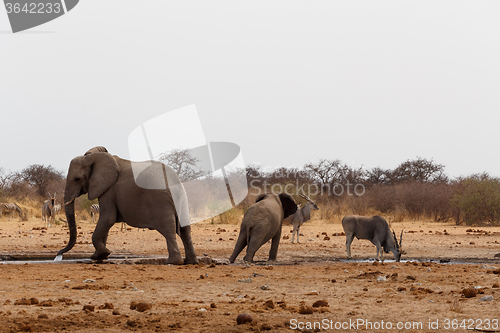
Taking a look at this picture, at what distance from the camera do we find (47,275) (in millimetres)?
8203

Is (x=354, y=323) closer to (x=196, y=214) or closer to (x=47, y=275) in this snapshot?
(x=47, y=275)

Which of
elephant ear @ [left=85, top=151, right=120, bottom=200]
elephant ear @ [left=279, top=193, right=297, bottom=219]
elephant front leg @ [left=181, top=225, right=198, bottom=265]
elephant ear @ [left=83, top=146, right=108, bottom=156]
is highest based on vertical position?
elephant ear @ [left=83, top=146, right=108, bottom=156]

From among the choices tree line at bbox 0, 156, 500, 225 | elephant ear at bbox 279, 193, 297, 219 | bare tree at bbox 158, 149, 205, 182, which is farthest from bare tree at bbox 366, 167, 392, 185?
elephant ear at bbox 279, 193, 297, 219

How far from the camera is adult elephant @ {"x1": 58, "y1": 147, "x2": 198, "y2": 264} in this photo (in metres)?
10.4

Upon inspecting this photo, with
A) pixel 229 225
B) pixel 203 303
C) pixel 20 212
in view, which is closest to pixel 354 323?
pixel 203 303

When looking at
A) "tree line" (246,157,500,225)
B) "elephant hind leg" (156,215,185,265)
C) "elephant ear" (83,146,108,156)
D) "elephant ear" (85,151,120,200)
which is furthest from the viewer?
"tree line" (246,157,500,225)

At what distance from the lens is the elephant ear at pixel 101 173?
1085 centimetres

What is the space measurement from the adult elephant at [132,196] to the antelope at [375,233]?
16.0 feet

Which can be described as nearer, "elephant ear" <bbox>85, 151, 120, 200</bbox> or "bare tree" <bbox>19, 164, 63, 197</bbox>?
"elephant ear" <bbox>85, 151, 120, 200</bbox>

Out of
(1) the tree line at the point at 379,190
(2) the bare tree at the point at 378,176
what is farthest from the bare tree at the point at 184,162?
(2) the bare tree at the point at 378,176

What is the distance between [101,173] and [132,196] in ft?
2.98

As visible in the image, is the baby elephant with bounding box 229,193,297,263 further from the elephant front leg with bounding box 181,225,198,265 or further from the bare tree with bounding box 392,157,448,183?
the bare tree with bounding box 392,157,448,183

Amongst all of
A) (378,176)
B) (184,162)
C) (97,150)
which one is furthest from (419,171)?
(97,150)

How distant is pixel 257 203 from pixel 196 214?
19075mm
